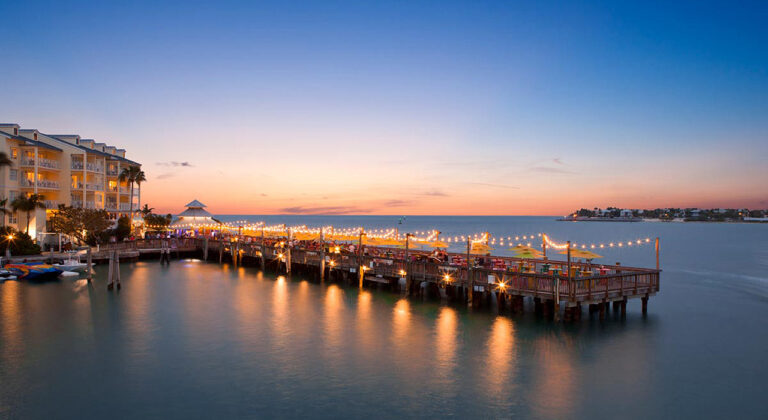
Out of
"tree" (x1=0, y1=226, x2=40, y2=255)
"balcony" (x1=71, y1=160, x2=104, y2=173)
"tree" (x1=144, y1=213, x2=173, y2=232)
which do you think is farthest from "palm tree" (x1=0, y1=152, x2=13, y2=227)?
"tree" (x1=144, y1=213, x2=173, y2=232)

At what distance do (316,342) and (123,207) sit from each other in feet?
183

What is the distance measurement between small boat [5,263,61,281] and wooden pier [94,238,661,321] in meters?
11.5

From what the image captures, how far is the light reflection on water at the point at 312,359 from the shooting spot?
55.0 ft

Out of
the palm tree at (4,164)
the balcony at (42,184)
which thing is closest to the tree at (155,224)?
the balcony at (42,184)

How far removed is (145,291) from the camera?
124 feet

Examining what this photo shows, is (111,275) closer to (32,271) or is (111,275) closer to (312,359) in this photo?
(32,271)

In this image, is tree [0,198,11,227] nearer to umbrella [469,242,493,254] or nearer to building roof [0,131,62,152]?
building roof [0,131,62,152]

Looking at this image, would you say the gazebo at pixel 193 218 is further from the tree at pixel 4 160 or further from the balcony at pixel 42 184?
the tree at pixel 4 160

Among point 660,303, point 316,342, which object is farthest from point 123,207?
point 660,303

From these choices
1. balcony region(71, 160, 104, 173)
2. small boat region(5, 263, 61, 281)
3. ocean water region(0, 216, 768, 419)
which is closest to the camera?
ocean water region(0, 216, 768, 419)

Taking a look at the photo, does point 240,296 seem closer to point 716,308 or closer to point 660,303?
point 660,303

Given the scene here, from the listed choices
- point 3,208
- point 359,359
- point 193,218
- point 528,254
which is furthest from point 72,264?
point 528,254

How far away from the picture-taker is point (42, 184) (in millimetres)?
53688

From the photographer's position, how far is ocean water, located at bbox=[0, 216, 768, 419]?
16.7m
